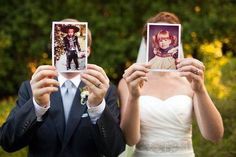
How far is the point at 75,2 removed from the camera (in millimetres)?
9602

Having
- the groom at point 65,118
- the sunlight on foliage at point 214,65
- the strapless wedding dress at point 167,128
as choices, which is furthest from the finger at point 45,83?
the sunlight on foliage at point 214,65

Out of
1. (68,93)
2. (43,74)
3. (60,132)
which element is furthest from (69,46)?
(60,132)

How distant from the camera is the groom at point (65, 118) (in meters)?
3.38

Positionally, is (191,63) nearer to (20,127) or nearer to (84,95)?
(84,95)

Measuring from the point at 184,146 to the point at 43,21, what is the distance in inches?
233

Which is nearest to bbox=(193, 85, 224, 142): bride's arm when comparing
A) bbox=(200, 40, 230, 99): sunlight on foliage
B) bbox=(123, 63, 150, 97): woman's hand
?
bbox=(123, 63, 150, 97): woman's hand

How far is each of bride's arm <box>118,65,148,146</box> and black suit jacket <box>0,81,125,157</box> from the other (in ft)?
0.26

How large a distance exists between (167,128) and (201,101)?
45cm

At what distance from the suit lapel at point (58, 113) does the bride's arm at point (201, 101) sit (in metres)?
0.77

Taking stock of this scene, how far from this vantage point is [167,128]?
4090 millimetres

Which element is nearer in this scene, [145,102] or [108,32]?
[145,102]

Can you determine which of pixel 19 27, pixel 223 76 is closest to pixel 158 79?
pixel 223 76

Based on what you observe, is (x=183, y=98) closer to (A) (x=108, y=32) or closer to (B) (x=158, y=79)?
(B) (x=158, y=79)

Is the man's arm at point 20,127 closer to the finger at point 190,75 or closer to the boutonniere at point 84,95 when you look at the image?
the boutonniere at point 84,95
